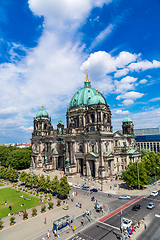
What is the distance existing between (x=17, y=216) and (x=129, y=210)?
27343 millimetres

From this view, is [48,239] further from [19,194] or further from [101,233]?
[19,194]

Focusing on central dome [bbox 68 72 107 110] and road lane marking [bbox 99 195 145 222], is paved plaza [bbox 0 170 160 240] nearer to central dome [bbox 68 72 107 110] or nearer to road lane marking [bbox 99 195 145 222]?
road lane marking [bbox 99 195 145 222]

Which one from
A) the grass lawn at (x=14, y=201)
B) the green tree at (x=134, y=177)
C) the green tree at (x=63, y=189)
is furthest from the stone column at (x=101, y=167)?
the grass lawn at (x=14, y=201)

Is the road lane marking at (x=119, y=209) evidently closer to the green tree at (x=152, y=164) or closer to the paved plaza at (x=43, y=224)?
the paved plaza at (x=43, y=224)

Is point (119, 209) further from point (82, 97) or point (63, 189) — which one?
point (82, 97)

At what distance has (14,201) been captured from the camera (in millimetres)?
52344

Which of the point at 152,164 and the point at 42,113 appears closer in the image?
the point at 152,164

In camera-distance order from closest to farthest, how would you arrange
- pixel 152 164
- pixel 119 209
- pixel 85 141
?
1. pixel 119 209
2. pixel 152 164
3. pixel 85 141

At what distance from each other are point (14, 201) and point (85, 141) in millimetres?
36354

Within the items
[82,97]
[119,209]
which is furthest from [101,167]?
[82,97]

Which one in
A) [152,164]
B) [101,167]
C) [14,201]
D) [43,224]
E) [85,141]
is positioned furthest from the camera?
[85,141]

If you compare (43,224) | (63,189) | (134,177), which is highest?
(134,177)

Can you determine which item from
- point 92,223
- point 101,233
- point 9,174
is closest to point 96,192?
point 92,223

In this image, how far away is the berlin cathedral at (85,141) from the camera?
72800mm
